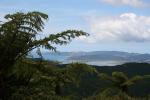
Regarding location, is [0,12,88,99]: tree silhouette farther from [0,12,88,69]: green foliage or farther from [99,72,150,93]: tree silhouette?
[99,72,150,93]: tree silhouette

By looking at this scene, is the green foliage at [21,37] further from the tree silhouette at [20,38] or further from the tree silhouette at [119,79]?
the tree silhouette at [119,79]

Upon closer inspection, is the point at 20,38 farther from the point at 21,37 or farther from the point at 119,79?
the point at 119,79

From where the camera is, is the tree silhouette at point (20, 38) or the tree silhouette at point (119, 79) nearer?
the tree silhouette at point (20, 38)

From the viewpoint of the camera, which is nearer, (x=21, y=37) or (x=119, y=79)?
(x=21, y=37)

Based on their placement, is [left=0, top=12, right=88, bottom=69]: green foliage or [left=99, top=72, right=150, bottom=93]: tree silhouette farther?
[left=99, top=72, right=150, bottom=93]: tree silhouette

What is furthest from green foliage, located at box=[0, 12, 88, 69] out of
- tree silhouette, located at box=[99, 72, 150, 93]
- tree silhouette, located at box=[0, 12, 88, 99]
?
→ tree silhouette, located at box=[99, 72, 150, 93]

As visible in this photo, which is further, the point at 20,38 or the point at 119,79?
the point at 119,79

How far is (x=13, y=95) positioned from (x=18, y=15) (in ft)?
4.10

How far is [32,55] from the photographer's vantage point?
769 centimetres

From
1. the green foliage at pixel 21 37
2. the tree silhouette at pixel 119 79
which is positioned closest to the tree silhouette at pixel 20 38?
the green foliage at pixel 21 37

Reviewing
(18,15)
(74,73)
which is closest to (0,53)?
(18,15)

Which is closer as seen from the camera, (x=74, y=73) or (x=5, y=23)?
(x=5, y=23)

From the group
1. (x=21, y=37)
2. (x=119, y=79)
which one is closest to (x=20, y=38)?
(x=21, y=37)

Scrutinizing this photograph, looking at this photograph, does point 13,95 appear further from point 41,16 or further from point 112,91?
point 112,91
